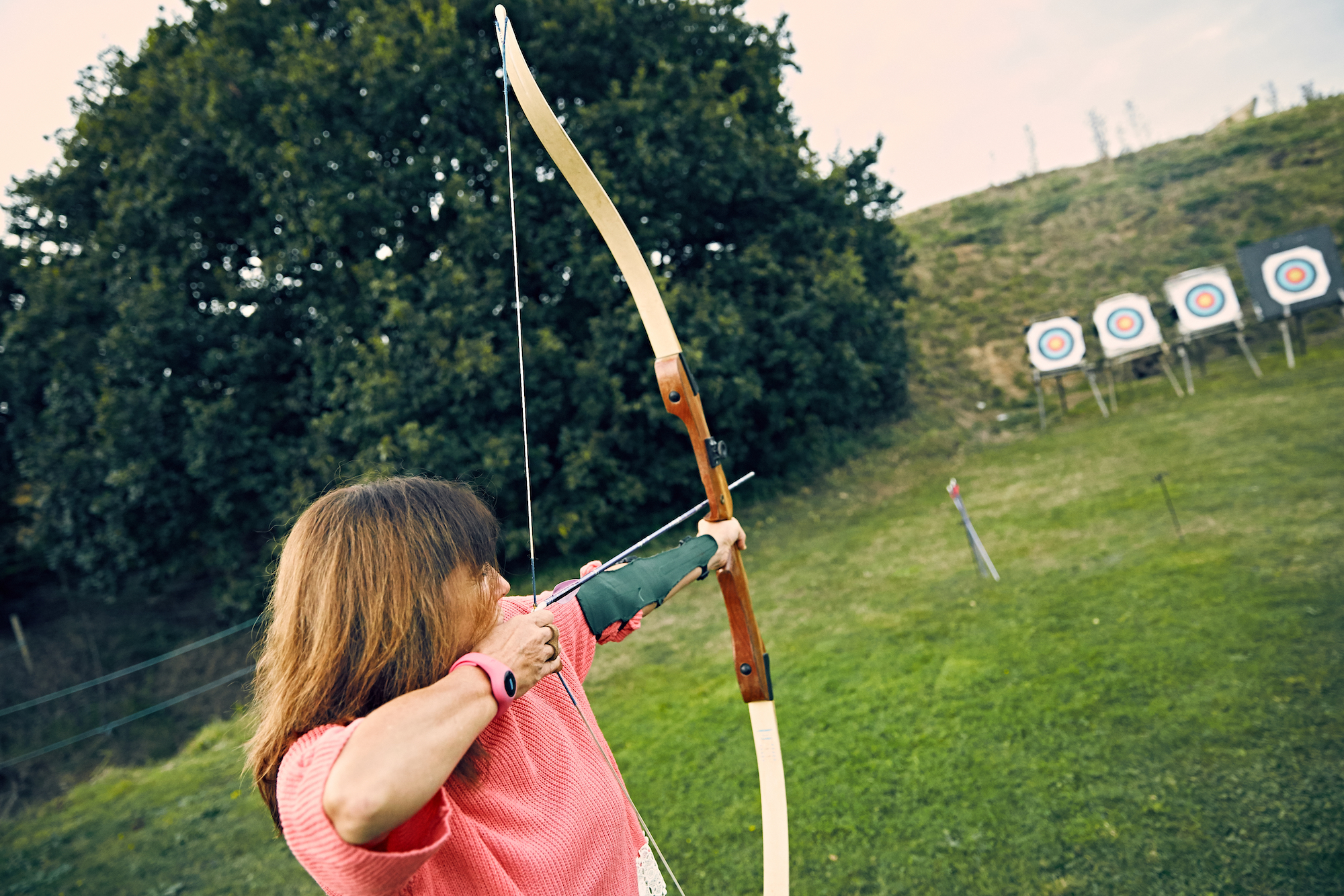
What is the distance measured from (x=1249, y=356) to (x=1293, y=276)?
1.17 m

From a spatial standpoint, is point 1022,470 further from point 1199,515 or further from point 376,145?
point 376,145

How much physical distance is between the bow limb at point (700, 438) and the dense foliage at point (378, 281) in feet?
13.5

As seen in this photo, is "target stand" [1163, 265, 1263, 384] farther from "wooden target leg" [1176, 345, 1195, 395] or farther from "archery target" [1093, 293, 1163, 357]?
"archery target" [1093, 293, 1163, 357]

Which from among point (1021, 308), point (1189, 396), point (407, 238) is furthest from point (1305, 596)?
point (1021, 308)

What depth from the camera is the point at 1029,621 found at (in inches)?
129

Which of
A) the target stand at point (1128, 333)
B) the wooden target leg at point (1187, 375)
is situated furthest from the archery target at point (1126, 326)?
the wooden target leg at point (1187, 375)

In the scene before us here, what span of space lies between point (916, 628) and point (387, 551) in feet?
10.8

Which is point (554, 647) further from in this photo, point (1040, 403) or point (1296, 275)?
point (1296, 275)

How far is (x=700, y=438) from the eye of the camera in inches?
57.6

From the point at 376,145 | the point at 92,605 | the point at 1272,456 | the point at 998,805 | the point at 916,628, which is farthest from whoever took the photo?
the point at 92,605

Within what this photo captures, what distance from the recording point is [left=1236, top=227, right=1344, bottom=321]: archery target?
705 cm

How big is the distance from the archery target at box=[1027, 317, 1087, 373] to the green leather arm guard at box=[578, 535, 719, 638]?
7.63 m

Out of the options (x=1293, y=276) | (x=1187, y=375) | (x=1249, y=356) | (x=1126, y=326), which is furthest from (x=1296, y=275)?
(x=1187, y=375)

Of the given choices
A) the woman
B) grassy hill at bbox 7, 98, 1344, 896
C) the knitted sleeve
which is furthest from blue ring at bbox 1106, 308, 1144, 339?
the knitted sleeve
